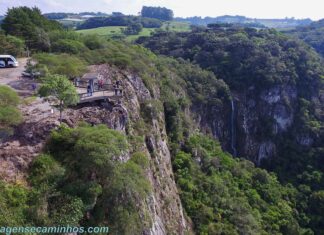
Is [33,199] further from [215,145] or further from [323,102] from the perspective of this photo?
[323,102]

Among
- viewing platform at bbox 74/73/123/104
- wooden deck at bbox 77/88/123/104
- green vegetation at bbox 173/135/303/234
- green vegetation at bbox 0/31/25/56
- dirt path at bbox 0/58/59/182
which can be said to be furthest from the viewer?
green vegetation at bbox 0/31/25/56

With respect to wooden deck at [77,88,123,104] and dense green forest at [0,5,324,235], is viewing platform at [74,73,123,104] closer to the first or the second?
wooden deck at [77,88,123,104]

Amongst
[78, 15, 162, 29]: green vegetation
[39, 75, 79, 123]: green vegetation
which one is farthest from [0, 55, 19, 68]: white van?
[78, 15, 162, 29]: green vegetation

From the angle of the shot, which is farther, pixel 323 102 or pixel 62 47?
pixel 323 102

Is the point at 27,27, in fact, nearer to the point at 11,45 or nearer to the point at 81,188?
the point at 11,45

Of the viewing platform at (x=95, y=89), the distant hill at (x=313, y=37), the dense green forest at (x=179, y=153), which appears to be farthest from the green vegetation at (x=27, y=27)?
the distant hill at (x=313, y=37)

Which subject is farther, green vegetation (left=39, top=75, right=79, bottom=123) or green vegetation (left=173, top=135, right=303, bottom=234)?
green vegetation (left=173, top=135, right=303, bottom=234)

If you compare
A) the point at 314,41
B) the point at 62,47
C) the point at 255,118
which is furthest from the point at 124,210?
the point at 314,41
